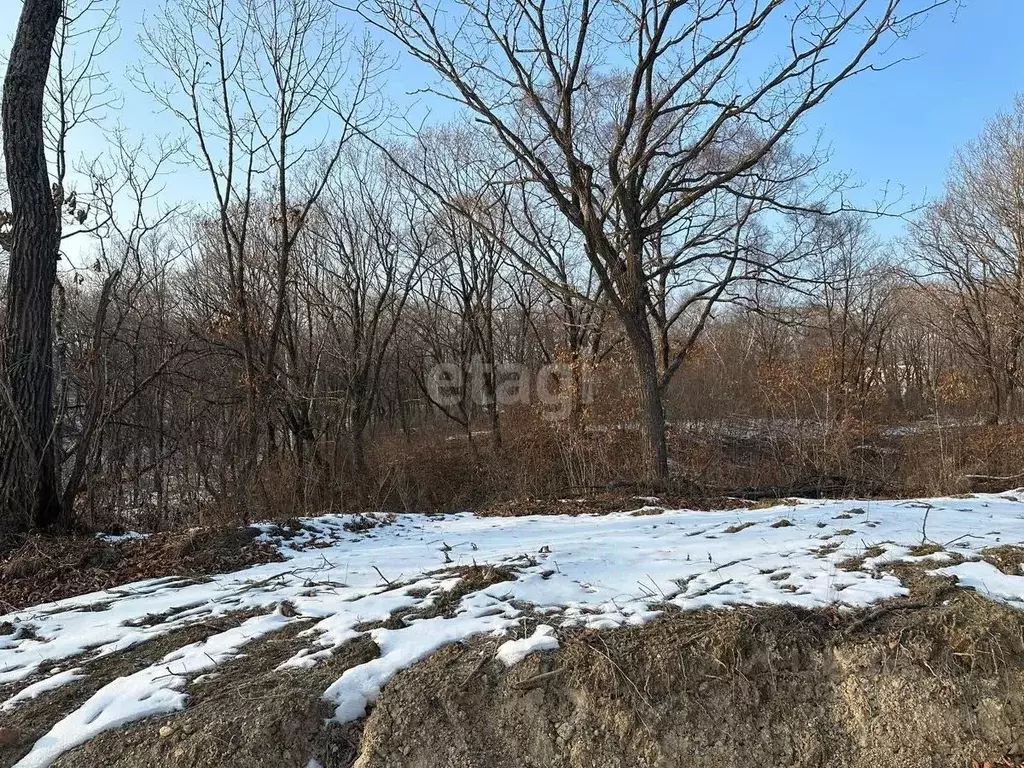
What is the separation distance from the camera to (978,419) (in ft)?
69.5

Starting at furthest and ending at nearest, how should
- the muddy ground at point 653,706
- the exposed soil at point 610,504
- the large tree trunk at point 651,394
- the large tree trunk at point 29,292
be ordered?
the large tree trunk at point 651,394
the exposed soil at point 610,504
the large tree trunk at point 29,292
the muddy ground at point 653,706

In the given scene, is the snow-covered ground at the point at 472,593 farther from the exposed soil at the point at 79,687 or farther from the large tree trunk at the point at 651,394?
the large tree trunk at the point at 651,394

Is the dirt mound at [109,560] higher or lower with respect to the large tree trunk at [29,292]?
lower

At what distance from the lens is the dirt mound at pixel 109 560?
4621 millimetres

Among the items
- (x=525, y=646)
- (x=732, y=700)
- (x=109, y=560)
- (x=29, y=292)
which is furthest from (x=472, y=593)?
(x=29, y=292)

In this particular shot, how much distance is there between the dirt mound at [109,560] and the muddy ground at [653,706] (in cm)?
203

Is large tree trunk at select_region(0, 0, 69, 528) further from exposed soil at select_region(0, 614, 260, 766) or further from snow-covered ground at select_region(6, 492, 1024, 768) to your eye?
exposed soil at select_region(0, 614, 260, 766)

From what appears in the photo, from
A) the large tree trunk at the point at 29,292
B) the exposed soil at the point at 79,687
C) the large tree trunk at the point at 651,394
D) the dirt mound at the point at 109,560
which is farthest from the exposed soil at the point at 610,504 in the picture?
the large tree trunk at the point at 29,292

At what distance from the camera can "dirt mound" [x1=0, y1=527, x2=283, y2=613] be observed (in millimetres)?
4621

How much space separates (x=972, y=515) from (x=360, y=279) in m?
17.4

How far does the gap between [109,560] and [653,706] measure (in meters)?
4.79

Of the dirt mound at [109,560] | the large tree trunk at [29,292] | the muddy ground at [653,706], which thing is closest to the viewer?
the muddy ground at [653,706]

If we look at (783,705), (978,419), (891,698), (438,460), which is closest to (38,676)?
(783,705)

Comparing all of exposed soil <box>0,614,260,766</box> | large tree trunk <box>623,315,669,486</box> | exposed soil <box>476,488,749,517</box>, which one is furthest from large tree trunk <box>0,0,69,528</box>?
large tree trunk <box>623,315,669,486</box>
